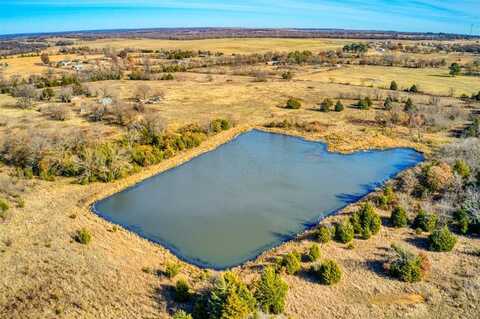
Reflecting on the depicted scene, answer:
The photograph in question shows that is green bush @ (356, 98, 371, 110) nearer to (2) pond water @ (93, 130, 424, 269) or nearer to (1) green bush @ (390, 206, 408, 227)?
(2) pond water @ (93, 130, 424, 269)

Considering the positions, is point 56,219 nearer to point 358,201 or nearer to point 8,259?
point 8,259

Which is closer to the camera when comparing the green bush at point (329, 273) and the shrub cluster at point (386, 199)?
the green bush at point (329, 273)

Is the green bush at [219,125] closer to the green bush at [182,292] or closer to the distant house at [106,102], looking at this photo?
the distant house at [106,102]

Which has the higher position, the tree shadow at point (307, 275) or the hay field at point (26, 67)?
the hay field at point (26, 67)

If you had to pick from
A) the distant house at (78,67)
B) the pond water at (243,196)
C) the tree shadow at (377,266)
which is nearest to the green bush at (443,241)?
the tree shadow at (377,266)

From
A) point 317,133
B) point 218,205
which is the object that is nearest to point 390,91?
point 317,133

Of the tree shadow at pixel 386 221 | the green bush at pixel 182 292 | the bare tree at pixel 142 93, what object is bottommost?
the green bush at pixel 182 292
